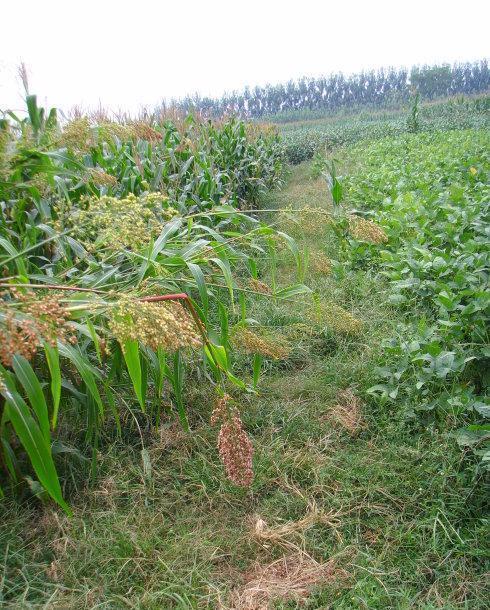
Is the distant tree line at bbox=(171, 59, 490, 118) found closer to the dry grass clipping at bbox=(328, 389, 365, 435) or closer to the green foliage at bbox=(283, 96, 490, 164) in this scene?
the green foliage at bbox=(283, 96, 490, 164)

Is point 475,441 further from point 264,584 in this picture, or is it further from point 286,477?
point 264,584

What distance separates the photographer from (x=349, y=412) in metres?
2.38

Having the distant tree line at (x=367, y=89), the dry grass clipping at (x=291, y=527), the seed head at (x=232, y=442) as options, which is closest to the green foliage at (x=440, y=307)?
the dry grass clipping at (x=291, y=527)

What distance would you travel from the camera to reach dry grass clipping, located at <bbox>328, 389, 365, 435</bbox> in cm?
230

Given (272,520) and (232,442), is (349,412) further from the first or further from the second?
(232,442)

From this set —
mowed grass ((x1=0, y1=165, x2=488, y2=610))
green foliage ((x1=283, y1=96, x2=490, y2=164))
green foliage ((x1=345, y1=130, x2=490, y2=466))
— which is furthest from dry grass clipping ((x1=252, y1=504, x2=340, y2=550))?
green foliage ((x1=283, y1=96, x2=490, y2=164))

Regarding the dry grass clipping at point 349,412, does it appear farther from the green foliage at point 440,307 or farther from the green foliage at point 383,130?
the green foliage at point 383,130

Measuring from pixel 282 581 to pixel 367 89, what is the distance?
54385 mm

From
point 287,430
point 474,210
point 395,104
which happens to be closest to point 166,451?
point 287,430

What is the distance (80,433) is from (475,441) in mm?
1594

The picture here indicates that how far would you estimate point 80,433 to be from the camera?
2.23 m

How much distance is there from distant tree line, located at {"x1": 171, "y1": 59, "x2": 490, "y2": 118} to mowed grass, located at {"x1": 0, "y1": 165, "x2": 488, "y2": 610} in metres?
47.1

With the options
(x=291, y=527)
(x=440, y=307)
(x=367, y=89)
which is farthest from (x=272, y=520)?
(x=367, y=89)

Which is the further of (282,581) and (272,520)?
(272,520)
